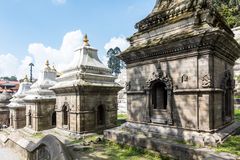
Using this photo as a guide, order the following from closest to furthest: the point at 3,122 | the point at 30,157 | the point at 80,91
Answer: the point at 30,157 < the point at 80,91 < the point at 3,122

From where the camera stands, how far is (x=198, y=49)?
7.62 m

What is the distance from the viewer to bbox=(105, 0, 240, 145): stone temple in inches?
294

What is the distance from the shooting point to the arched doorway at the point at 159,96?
9242 mm

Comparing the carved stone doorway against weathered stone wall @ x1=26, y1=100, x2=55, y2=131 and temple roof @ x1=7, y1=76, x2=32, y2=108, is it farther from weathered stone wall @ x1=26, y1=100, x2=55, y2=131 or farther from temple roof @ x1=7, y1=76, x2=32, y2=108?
temple roof @ x1=7, y1=76, x2=32, y2=108

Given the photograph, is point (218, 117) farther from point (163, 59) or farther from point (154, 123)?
point (163, 59)

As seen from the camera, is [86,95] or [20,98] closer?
[86,95]

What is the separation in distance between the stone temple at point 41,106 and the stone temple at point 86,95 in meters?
3.32

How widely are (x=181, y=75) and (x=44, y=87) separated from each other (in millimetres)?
13461

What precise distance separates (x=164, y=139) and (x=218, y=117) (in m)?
2.28

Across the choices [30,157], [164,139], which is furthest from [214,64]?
[30,157]

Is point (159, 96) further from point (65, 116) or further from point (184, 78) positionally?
point (65, 116)

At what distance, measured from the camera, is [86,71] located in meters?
13.6

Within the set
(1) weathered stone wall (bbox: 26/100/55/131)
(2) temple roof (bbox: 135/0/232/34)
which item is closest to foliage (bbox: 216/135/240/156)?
(2) temple roof (bbox: 135/0/232/34)

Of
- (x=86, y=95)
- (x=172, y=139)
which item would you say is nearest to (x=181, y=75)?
(x=172, y=139)
